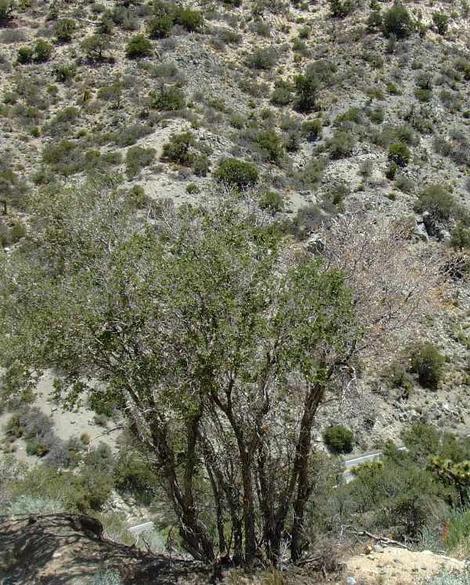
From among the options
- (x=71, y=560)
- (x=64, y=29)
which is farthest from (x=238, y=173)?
(x=71, y=560)

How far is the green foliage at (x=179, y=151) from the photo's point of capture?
3112cm

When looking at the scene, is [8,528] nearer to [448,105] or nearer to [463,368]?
[463,368]

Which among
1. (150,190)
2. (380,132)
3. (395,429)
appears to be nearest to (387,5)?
(380,132)

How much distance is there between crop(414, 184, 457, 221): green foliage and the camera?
3159 centimetres

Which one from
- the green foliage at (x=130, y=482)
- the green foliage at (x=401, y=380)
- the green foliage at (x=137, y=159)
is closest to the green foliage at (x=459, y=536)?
the green foliage at (x=130, y=482)

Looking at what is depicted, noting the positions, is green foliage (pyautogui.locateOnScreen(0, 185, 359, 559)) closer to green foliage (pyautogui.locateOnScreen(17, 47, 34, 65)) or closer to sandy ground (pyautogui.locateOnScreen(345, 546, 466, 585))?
sandy ground (pyautogui.locateOnScreen(345, 546, 466, 585))

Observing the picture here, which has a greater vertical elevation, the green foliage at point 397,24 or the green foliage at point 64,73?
the green foliage at point 397,24

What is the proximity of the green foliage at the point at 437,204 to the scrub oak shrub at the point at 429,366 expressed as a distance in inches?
345

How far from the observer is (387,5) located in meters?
51.7

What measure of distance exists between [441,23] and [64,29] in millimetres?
30237

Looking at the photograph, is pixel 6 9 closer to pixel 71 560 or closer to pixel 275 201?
pixel 275 201

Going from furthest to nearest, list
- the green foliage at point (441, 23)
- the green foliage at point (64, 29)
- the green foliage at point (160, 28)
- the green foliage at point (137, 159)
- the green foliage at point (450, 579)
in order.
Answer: the green foliage at point (441, 23) < the green foliage at point (160, 28) < the green foliage at point (64, 29) < the green foliage at point (137, 159) < the green foliage at point (450, 579)

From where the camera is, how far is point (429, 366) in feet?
83.7

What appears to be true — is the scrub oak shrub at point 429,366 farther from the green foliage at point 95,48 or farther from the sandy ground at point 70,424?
the green foliage at point 95,48
